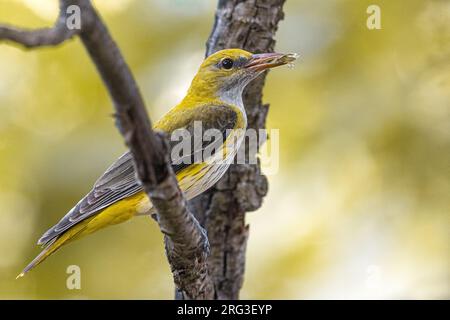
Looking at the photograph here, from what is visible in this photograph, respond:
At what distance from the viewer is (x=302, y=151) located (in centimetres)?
405

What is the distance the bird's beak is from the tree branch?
1.29 metres

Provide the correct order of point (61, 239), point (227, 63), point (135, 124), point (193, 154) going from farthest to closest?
point (227, 63), point (193, 154), point (61, 239), point (135, 124)

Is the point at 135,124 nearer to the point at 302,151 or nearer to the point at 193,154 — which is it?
the point at 193,154

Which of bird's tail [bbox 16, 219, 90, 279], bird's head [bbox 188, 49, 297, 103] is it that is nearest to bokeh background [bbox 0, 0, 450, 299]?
bird's head [bbox 188, 49, 297, 103]

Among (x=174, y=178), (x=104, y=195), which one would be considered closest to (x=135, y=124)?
(x=174, y=178)

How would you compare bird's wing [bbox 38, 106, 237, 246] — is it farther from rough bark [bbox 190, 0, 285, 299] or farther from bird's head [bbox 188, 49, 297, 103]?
rough bark [bbox 190, 0, 285, 299]

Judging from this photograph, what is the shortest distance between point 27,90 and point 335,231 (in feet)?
Answer: 6.60

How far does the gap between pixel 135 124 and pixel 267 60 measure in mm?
2059

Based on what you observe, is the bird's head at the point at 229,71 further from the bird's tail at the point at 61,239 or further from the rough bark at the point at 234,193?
the bird's tail at the point at 61,239

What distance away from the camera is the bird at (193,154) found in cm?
327
